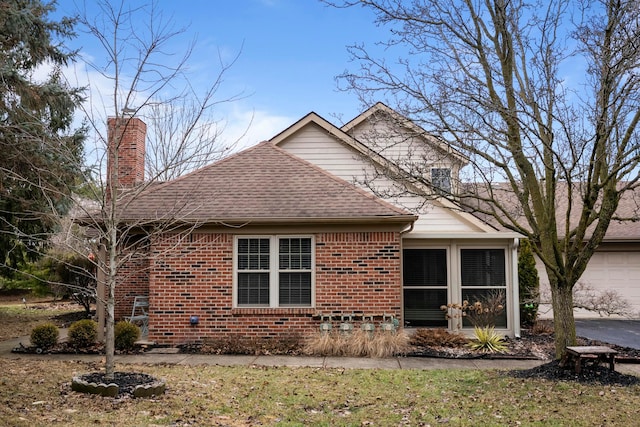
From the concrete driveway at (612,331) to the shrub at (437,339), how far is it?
3671 mm

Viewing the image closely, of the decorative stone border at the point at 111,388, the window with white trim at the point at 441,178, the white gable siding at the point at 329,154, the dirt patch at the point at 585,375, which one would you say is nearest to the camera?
the decorative stone border at the point at 111,388

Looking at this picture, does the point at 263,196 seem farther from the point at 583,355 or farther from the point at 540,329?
the point at 540,329

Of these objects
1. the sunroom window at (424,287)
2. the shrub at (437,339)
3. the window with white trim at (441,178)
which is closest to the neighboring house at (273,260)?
the window with white trim at (441,178)

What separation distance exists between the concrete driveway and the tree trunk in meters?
4.47

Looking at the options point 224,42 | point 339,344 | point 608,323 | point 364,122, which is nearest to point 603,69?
point 224,42

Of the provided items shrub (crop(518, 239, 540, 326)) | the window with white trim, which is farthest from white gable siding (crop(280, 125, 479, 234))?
shrub (crop(518, 239, 540, 326))

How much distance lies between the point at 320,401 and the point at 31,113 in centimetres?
687

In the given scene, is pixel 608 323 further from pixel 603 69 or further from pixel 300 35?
pixel 300 35

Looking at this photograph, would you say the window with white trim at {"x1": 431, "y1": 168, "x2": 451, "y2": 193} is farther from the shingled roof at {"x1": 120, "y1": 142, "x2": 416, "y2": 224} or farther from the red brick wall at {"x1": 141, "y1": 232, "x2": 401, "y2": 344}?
the red brick wall at {"x1": 141, "y1": 232, "x2": 401, "y2": 344}

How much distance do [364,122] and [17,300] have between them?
1981 cm

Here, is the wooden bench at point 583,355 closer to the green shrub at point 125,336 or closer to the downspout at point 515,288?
the downspout at point 515,288

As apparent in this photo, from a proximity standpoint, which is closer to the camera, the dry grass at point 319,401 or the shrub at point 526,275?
the dry grass at point 319,401

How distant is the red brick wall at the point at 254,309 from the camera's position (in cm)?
1174

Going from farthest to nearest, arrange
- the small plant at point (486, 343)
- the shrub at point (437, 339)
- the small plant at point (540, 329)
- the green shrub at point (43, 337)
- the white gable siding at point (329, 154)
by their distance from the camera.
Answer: the white gable siding at point (329, 154) → the small plant at point (540, 329) → the shrub at point (437, 339) → the small plant at point (486, 343) → the green shrub at point (43, 337)
